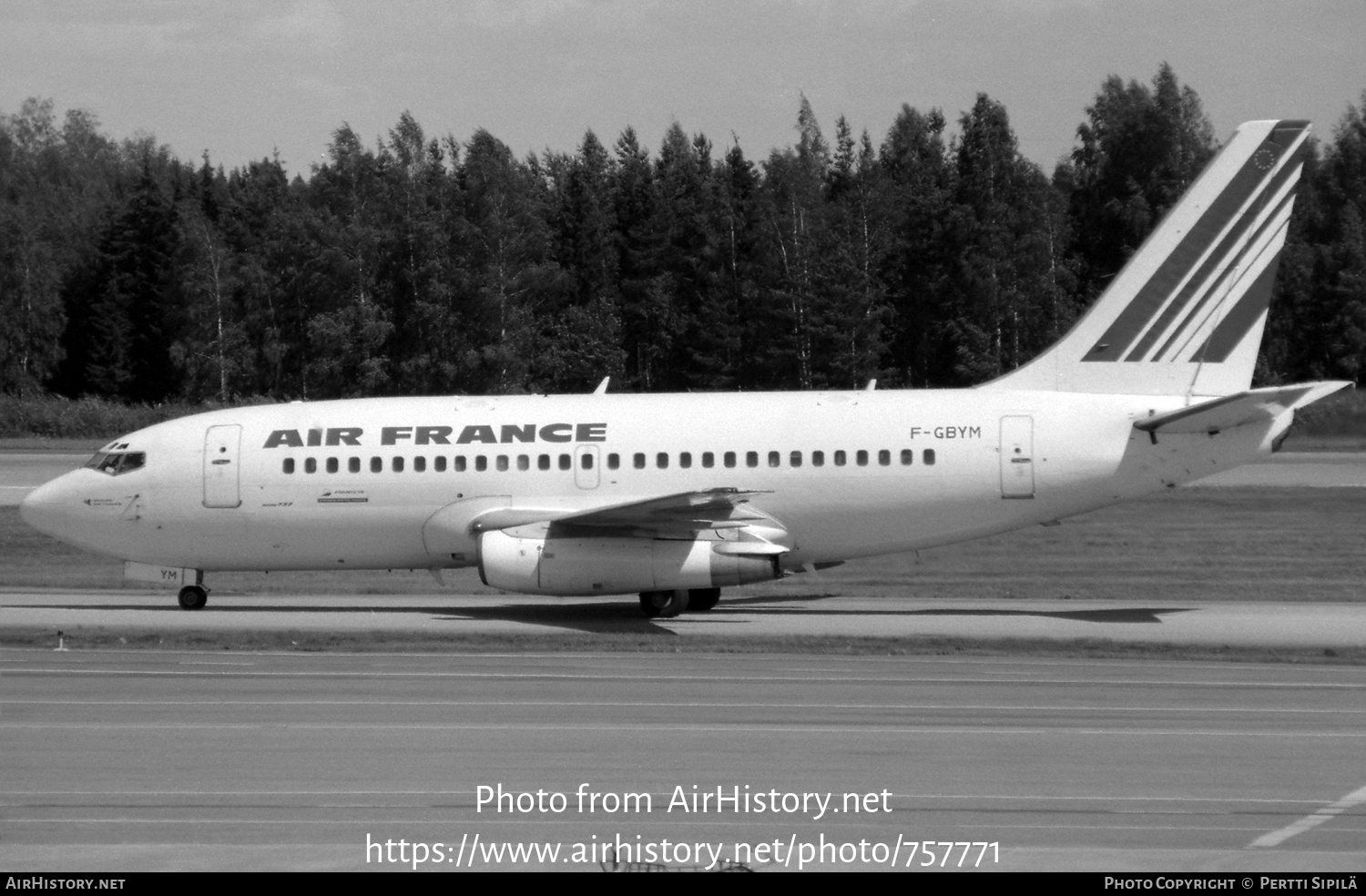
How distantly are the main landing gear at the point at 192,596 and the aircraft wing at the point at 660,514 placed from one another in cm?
479

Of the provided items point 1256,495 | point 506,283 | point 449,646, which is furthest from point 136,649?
point 506,283

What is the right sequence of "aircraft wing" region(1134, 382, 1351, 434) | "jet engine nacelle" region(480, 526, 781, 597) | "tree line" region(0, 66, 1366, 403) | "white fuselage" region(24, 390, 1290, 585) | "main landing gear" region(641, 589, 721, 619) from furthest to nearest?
1. "tree line" region(0, 66, 1366, 403)
2. "main landing gear" region(641, 589, 721, 619)
3. "white fuselage" region(24, 390, 1290, 585)
4. "jet engine nacelle" region(480, 526, 781, 597)
5. "aircraft wing" region(1134, 382, 1351, 434)

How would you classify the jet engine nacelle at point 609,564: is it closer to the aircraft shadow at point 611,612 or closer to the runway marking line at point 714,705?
the aircraft shadow at point 611,612

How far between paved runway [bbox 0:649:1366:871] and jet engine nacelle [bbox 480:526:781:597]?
12.3 ft

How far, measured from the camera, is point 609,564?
81.9 feet

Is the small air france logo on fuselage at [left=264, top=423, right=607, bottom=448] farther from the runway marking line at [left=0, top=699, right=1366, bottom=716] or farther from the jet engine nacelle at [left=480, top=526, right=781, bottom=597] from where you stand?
the runway marking line at [left=0, top=699, right=1366, bottom=716]

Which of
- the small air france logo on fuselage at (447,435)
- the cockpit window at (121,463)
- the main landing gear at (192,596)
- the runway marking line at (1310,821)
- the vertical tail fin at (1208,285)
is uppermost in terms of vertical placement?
the vertical tail fin at (1208,285)

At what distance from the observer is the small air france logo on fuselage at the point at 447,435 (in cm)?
2650

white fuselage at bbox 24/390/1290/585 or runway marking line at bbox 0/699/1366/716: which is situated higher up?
white fuselage at bbox 24/390/1290/585

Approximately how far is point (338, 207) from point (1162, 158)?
37592 mm

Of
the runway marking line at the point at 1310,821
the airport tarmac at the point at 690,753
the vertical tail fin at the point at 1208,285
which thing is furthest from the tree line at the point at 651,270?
the runway marking line at the point at 1310,821

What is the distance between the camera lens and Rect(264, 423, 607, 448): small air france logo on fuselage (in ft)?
86.9

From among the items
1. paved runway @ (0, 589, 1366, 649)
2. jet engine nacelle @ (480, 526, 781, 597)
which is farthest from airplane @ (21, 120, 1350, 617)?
paved runway @ (0, 589, 1366, 649)

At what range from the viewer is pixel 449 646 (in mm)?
22297
